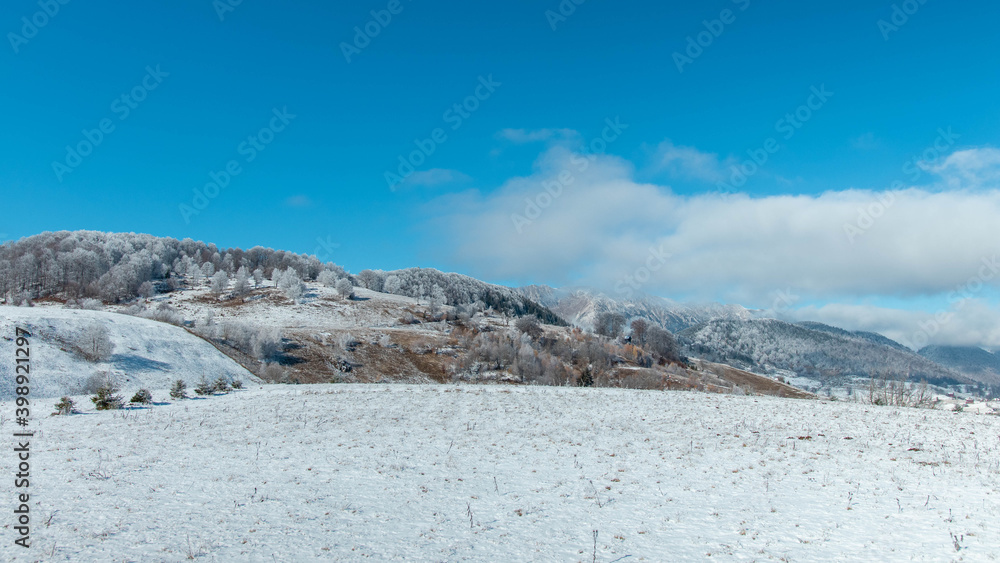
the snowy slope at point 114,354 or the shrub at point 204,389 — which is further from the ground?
the snowy slope at point 114,354

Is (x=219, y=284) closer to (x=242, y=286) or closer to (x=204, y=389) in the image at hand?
(x=242, y=286)

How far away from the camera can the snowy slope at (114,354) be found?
32.4 meters

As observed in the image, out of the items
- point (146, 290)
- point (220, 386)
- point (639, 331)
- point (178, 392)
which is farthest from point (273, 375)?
point (639, 331)

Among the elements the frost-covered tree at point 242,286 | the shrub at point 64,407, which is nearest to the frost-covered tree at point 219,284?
the frost-covered tree at point 242,286

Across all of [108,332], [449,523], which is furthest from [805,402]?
[108,332]

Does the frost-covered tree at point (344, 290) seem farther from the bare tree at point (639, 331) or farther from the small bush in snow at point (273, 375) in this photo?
the small bush in snow at point (273, 375)

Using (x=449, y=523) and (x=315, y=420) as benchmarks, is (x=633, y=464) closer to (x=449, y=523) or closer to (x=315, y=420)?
(x=449, y=523)

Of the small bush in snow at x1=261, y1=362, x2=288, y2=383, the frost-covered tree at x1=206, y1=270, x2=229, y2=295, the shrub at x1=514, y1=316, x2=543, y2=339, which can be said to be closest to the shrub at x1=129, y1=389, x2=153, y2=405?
the small bush in snow at x1=261, y1=362, x2=288, y2=383

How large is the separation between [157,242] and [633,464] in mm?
235496

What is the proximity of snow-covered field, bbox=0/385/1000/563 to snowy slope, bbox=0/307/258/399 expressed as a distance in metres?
12.5

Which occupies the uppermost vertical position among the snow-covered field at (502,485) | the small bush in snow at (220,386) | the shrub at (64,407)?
the small bush in snow at (220,386)

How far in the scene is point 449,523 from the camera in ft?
38.8

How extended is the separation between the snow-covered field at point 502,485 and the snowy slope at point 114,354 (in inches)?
493

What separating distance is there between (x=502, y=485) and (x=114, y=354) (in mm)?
40619
